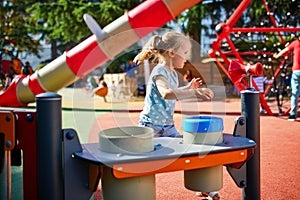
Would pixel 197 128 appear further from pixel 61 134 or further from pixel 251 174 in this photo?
pixel 61 134

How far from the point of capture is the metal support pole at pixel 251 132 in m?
2.28

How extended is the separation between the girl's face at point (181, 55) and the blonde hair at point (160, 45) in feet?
0.08

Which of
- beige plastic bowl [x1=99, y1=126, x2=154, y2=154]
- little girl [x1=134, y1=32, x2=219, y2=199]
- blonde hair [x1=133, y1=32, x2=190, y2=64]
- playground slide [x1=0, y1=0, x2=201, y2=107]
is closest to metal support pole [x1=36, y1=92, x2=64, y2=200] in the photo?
beige plastic bowl [x1=99, y1=126, x2=154, y2=154]

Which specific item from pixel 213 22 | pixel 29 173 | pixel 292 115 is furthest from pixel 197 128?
pixel 213 22

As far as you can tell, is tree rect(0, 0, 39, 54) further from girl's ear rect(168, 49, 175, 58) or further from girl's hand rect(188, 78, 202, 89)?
girl's hand rect(188, 78, 202, 89)

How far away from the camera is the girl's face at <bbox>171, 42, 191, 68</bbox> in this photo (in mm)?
2431

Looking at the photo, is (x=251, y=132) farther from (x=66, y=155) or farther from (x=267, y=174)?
(x=267, y=174)

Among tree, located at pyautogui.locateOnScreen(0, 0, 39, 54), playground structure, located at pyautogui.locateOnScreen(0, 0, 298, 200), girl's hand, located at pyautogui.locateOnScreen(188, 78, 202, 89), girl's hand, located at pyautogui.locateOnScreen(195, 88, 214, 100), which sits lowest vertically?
playground structure, located at pyautogui.locateOnScreen(0, 0, 298, 200)

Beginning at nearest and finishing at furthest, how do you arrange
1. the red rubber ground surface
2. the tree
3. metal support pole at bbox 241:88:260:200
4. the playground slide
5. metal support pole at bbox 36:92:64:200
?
Answer: metal support pole at bbox 36:92:64:200
metal support pole at bbox 241:88:260:200
the red rubber ground surface
the playground slide
the tree

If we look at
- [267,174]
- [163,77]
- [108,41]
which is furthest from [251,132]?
[108,41]

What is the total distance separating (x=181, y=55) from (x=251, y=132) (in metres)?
0.63

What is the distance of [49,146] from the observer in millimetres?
1781

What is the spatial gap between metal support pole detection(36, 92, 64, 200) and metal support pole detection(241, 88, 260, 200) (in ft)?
3.50

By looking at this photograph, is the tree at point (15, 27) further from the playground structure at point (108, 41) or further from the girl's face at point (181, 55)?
the girl's face at point (181, 55)
